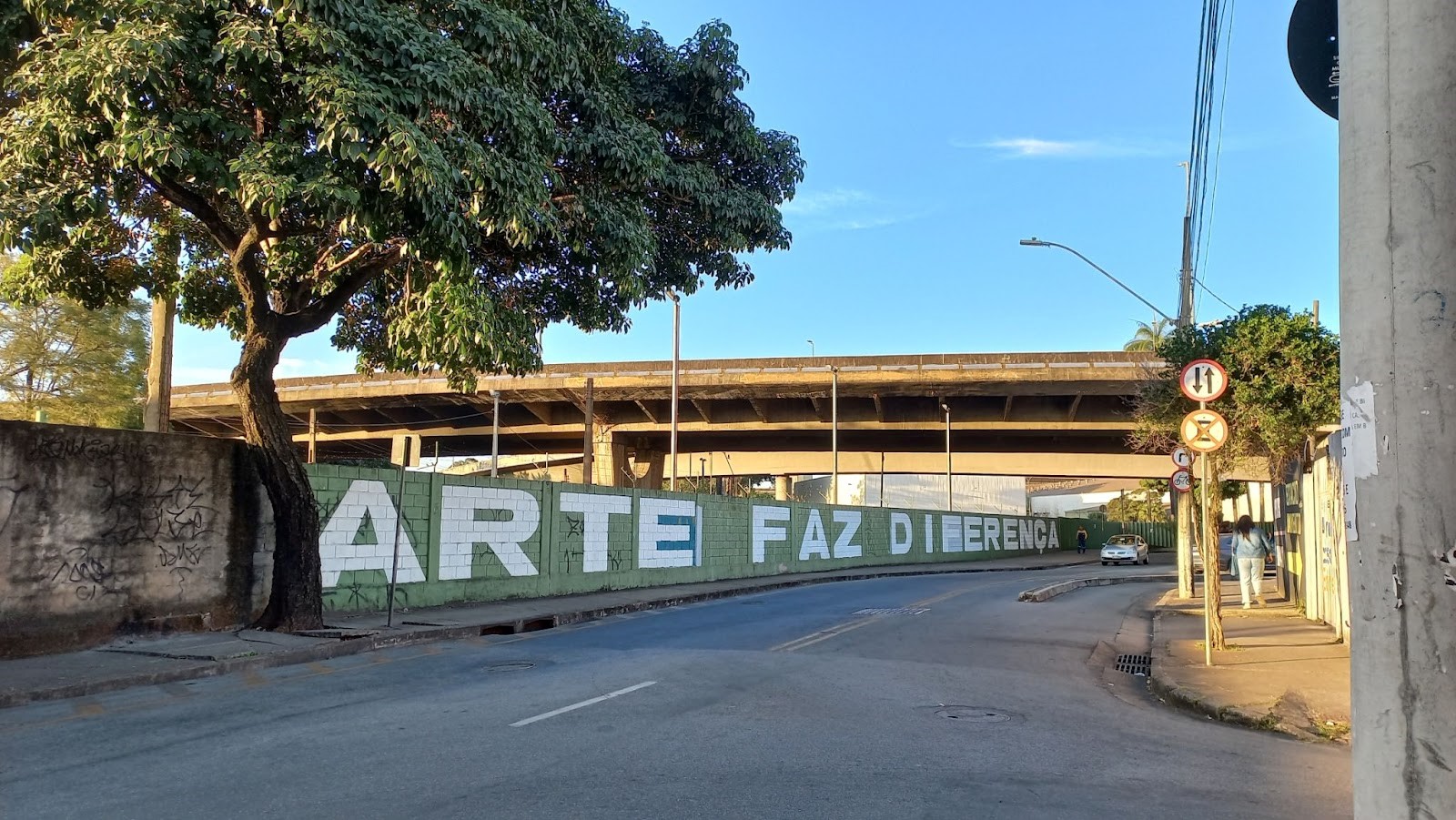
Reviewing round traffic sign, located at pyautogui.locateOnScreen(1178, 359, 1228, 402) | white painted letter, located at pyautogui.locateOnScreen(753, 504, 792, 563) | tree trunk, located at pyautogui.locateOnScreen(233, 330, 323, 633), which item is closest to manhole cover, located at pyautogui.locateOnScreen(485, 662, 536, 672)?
tree trunk, located at pyautogui.locateOnScreen(233, 330, 323, 633)

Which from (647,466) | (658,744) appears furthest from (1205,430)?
(647,466)

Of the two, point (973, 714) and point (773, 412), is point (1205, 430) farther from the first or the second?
point (773, 412)

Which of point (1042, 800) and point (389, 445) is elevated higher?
point (389, 445)

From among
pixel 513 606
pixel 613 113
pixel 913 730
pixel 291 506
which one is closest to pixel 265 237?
pixel 291 506

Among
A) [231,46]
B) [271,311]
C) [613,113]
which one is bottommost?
[271,311]

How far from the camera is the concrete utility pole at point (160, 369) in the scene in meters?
15.5

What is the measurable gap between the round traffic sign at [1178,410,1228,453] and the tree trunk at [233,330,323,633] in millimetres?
11292

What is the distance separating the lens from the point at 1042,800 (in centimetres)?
582

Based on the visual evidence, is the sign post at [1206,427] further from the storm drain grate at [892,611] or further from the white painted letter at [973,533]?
the white painted letter at [973,533]

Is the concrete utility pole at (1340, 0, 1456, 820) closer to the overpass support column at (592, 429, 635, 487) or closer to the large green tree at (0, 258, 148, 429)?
the large green tree at (0, 258, 148, 429)

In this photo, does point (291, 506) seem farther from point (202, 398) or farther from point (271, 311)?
point (202, 398)

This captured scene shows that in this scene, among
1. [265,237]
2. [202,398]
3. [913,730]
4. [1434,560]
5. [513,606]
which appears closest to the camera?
[1434,560]

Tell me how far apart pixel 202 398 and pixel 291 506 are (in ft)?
142

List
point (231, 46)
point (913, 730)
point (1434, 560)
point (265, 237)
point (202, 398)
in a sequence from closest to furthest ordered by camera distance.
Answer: point (1434, 560), point (913, 730), point (231, 46), point (265, 237), point (202, 398)
